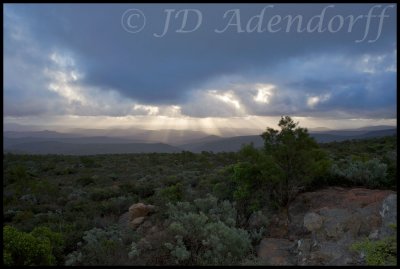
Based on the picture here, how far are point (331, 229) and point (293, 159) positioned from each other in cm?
268

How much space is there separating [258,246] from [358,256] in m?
2.39

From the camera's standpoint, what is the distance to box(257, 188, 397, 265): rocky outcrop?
743 cm

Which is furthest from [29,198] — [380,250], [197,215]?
[380,250]

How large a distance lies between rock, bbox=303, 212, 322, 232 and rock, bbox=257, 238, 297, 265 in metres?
0.58

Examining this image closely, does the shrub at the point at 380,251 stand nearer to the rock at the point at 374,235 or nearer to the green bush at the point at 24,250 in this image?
the rock at the point at 374,235

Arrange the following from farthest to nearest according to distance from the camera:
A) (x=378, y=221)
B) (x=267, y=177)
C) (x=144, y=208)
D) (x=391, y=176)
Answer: (x=144, y=208), (x=391, y=176), (x=267, y=177), (x=378, y=221)

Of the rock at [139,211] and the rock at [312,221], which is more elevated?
the rock at [312,221]

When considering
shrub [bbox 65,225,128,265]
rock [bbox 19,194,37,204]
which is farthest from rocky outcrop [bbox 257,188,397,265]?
rock [bbox 19,194,37,204]

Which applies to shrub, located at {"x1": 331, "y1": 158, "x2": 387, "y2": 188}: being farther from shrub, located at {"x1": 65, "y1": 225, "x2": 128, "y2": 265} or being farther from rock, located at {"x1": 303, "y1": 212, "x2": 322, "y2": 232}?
shrub, located at {"x1": 65, "y1": 225, "x2": 128, "y2": 265}

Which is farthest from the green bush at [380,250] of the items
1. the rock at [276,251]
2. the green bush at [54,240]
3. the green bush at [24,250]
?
the green bush at [54,240]

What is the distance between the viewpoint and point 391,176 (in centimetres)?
1130

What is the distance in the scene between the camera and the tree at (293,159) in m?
10.4

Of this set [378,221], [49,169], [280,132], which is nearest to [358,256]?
[378,221]

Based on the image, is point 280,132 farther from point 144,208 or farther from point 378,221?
point 144,208
